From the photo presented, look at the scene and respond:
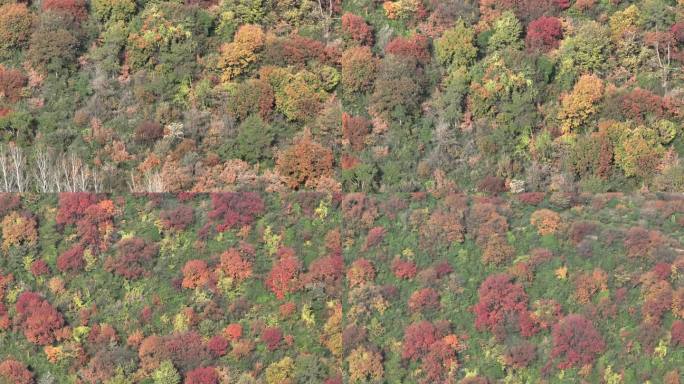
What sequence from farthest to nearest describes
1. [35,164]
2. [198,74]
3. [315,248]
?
[198,74] → [35,164] → [315,248]

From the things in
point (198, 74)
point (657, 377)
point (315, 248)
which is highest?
point (198, 74)

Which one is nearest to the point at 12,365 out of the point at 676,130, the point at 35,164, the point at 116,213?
the point at 116,213

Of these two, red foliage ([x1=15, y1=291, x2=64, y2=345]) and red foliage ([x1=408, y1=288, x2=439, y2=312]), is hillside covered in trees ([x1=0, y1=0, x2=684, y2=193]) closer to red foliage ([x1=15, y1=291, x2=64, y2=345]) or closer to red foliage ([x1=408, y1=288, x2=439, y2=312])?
red foliage ([x1=15, y1=291, x2=64, y2=345])

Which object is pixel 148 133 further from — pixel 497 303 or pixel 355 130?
pixel 497 303

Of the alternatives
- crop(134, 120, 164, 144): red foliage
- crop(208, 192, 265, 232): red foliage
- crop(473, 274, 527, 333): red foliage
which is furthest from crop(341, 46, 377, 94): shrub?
crop(473, 274, 527, 333): red foliage

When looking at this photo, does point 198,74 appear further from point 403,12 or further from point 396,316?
point 396,316

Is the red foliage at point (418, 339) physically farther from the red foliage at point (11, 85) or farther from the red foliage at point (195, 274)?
the red foliage at point (11, 85)

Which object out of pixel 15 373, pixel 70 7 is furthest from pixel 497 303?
pixel 70 7
